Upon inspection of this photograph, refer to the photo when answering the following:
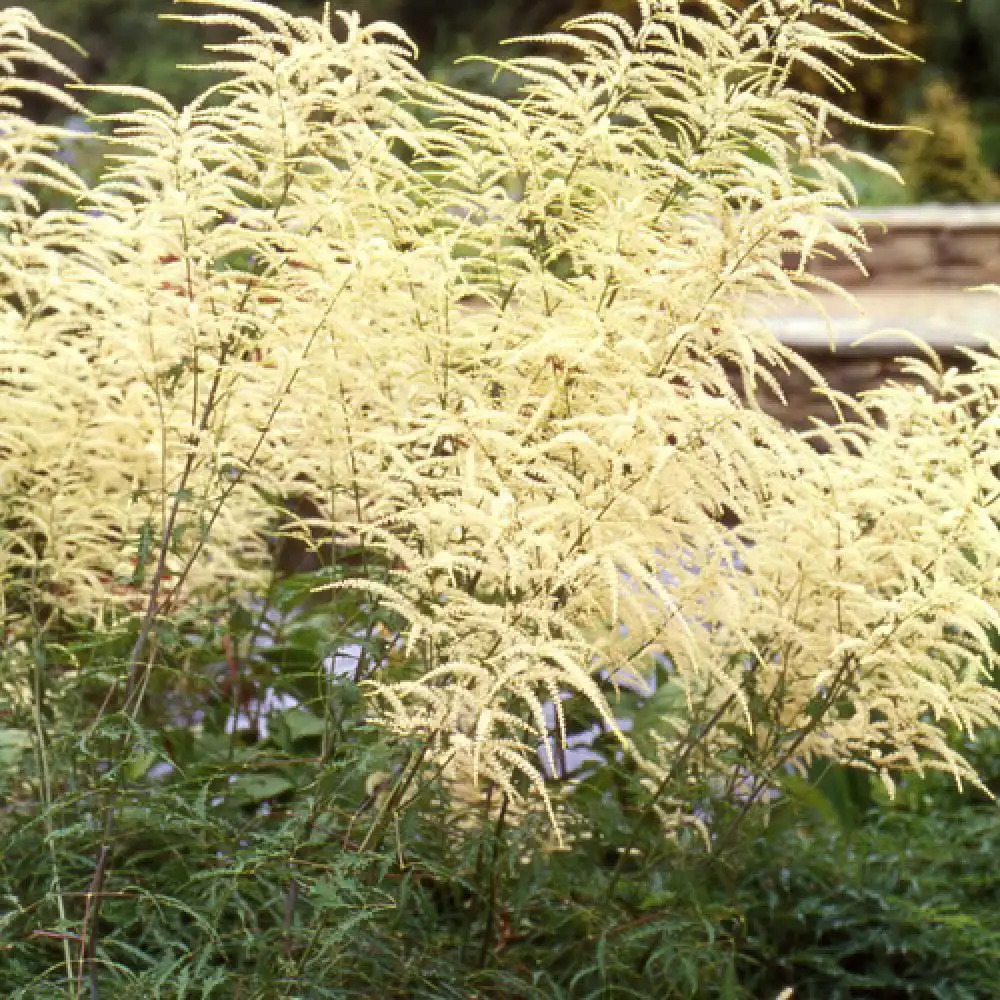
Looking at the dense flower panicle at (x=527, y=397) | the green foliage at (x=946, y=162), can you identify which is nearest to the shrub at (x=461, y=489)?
the dense flower panicle at (x=527, y=397)

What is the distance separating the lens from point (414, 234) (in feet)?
8.71

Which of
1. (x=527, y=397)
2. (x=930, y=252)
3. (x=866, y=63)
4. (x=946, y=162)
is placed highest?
(x=866, y=63)

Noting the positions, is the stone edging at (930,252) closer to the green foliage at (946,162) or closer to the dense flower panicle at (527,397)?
the green foliage at (946,162)

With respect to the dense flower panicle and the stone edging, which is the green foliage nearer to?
the stone edging

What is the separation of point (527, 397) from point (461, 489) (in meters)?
0.20

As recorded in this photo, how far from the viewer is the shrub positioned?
229 centimetres

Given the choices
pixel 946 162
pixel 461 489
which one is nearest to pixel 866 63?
pixel 946 162

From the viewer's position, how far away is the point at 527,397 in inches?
96.0

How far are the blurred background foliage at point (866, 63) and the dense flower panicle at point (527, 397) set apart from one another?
30.9 ft

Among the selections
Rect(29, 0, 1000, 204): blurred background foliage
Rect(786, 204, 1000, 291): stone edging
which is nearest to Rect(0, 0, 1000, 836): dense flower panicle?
Rect(786, 204, 1000, 291): stone edging

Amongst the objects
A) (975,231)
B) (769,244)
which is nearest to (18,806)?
(769,244)

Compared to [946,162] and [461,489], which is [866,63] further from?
[461,489]

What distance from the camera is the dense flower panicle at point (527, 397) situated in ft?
7.45

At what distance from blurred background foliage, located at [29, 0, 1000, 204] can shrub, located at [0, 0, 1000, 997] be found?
940 cm
